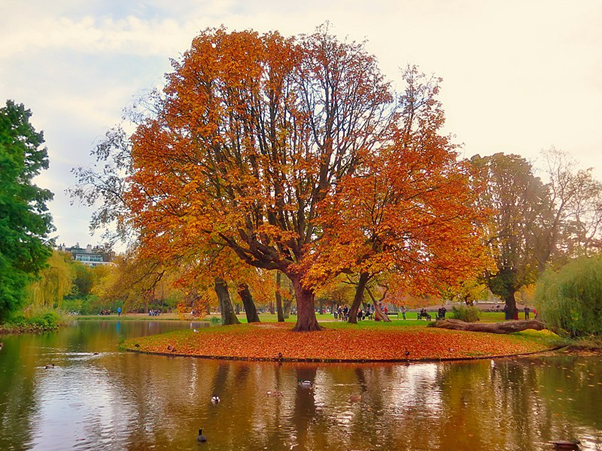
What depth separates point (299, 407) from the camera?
9891 mm

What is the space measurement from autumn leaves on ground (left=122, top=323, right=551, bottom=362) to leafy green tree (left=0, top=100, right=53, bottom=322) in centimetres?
722

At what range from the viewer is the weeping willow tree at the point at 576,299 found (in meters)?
22.8

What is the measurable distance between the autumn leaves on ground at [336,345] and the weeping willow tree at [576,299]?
62.1 inches

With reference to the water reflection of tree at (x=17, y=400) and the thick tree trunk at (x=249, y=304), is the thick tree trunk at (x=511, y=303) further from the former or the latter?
the water reflection of tree at (x=17, y=400)

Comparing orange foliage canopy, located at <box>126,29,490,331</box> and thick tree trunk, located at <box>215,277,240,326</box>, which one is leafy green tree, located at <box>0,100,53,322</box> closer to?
orange foliage canopy, located at <box>126,29,490,331</box>

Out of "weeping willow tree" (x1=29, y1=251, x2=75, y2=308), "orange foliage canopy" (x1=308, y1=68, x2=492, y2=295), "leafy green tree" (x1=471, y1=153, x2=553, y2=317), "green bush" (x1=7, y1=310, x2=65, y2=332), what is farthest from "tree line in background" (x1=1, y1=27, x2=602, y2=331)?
"weeping willow tree" (x1=29, y1=251, x2=75, y2=308)

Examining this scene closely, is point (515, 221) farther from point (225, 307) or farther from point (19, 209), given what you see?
point (19, 209)

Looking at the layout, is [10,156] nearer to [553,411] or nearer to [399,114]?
[399,114]

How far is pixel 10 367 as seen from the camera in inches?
655

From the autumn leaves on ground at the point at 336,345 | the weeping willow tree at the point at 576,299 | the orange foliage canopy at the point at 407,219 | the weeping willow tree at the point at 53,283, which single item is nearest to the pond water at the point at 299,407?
the autumn leaves on ground at the point at 336,345

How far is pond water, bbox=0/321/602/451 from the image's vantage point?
7477mm

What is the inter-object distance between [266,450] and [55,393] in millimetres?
7559

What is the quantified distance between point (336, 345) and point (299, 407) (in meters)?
10.4

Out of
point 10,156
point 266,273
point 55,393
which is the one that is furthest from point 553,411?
point 266,273
